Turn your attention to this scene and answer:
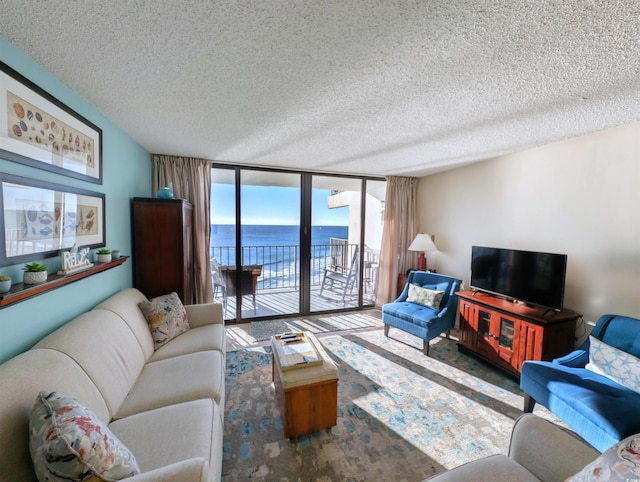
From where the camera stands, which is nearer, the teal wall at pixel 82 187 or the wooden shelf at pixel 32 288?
the wooden shelf at pixel 32 288

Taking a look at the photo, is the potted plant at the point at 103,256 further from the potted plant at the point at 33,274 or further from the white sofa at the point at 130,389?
the potted plant at the point at 33,274

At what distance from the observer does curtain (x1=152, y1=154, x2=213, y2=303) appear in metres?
3.22

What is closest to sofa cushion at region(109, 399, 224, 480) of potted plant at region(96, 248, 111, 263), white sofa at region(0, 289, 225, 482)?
white sofa at region(0, 289, 225, 482)

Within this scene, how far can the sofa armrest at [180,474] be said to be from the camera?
0.85 metres

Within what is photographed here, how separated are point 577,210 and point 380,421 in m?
2.67

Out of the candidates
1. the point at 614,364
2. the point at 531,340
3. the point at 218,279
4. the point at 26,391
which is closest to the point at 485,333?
the point at 531,340

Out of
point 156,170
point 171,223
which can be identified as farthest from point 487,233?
point 156,170

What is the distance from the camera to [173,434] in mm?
1213

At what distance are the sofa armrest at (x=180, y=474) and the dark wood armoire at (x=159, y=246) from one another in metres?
2.08

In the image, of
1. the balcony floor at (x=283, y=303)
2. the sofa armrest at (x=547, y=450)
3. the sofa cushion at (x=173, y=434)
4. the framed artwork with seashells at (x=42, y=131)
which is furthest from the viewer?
the balcony floor at (x=283, y=303)

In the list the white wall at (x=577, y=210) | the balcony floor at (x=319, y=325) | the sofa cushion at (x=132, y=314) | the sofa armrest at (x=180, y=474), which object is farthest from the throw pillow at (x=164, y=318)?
the white wall at (x=577, y=210)

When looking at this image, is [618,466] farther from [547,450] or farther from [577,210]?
[577,210]

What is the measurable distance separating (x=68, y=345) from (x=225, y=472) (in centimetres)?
114

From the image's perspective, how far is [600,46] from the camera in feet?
3.97
